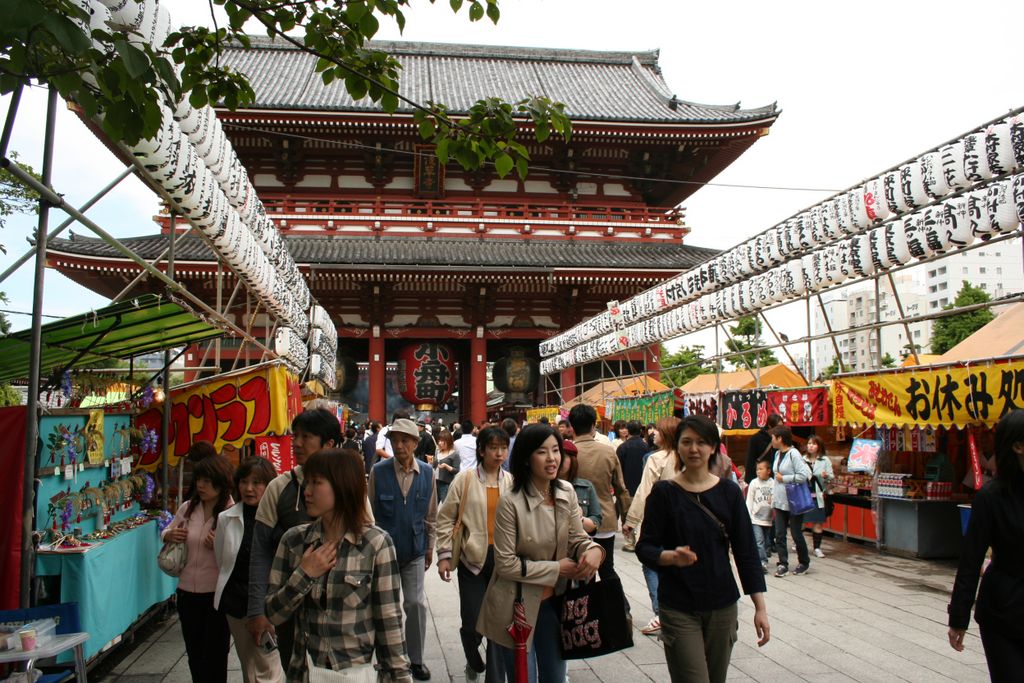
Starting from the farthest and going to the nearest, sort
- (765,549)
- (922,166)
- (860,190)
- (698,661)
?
1. (765,549)
2. (860,190)
3. (922,166)
4. (698,661)

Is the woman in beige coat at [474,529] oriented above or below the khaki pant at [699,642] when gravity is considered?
above

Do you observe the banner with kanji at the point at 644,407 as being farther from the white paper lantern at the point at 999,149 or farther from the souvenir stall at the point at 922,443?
the white paper lantern at the point at 999,149

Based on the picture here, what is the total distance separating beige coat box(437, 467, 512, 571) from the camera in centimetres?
425

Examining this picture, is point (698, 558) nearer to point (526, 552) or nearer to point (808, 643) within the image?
point (526, 552)

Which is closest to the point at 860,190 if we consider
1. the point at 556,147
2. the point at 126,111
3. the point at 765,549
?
the point at 765,549

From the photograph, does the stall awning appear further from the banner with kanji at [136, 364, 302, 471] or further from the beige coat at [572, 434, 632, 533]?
the beige coat at [572, 434, 632, 533]

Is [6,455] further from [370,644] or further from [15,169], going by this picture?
[370,644]

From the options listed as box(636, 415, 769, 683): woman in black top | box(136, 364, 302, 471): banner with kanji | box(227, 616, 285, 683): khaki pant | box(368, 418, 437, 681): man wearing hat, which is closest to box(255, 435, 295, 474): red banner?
box(136, 364, 302, 471): banner with kanji

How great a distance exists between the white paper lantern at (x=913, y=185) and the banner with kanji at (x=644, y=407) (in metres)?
5.39

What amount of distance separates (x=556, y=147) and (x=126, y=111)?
60.3 ft

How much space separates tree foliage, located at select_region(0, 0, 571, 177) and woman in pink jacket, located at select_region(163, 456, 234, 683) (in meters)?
1.90

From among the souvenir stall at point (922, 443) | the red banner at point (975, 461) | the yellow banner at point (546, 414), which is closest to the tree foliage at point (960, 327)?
the yellow banner at point (546, 414)

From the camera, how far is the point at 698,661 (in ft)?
11.0

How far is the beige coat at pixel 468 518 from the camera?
4254 mm
